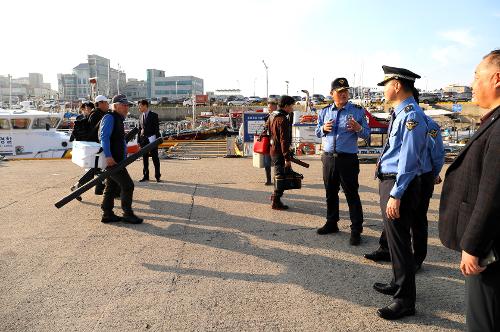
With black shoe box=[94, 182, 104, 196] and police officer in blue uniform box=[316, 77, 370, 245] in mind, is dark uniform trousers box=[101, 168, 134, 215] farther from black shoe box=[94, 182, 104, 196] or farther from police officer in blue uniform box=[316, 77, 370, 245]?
police officer in blue uniform box=[316, 77, 370, 245]

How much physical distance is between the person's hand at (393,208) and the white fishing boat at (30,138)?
15589 mm

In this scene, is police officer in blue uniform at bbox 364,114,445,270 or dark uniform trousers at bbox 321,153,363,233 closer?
police officer in blue uniform at bbox 364,114,445,270

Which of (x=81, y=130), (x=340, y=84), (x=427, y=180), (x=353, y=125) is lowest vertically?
(x=427, y=180)

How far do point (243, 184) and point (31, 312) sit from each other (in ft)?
16.5

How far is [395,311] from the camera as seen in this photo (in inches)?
104

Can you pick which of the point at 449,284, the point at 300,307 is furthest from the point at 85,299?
the point at 449,284

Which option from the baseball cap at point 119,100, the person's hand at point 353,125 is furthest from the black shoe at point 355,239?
the baseball cap at point 119,100

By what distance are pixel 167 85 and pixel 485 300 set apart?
4390 inches

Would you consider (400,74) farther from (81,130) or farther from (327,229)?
(81,130)

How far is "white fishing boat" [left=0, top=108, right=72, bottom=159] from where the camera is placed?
15.8 meters

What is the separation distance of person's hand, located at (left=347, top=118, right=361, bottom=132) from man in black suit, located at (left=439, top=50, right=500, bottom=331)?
2055mm

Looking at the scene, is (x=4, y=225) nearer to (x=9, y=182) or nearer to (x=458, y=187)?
(x=9, y=182)

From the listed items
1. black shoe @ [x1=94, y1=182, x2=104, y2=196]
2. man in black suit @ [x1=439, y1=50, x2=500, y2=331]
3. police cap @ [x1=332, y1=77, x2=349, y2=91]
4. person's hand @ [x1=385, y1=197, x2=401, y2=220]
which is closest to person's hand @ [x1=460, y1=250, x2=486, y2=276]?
man in black suit @ [x1=439, y1=50, x2=500, y2=331]

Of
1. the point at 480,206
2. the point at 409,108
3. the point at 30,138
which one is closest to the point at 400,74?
the point at 409,108
